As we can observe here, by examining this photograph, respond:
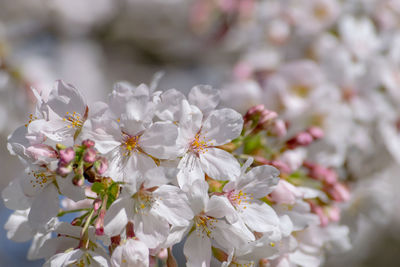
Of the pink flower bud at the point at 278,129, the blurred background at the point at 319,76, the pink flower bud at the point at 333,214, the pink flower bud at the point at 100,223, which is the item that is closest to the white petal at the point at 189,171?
the pink flower bud at the point at 100,223

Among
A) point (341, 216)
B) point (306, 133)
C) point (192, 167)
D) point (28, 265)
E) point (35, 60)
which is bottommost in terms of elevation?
point (28, 265)

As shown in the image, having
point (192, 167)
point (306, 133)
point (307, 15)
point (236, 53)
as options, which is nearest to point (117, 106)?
point (192, 167)

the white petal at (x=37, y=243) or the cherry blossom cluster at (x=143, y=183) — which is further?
the white petal at (x=37, y=243)

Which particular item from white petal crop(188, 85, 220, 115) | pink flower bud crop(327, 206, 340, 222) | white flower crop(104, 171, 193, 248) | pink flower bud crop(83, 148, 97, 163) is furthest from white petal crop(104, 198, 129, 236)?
pink flower bud crop(327, 206, 340, 222)

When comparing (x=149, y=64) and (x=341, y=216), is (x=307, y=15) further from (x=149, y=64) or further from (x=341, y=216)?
(x=149, y=64)

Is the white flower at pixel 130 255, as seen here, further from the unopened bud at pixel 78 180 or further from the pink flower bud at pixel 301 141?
the pink flower bud at pixel 301 141

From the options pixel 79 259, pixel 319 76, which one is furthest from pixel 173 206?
pixel 319 76

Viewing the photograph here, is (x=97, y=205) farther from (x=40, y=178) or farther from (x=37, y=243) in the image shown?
(x=37, y=243)
